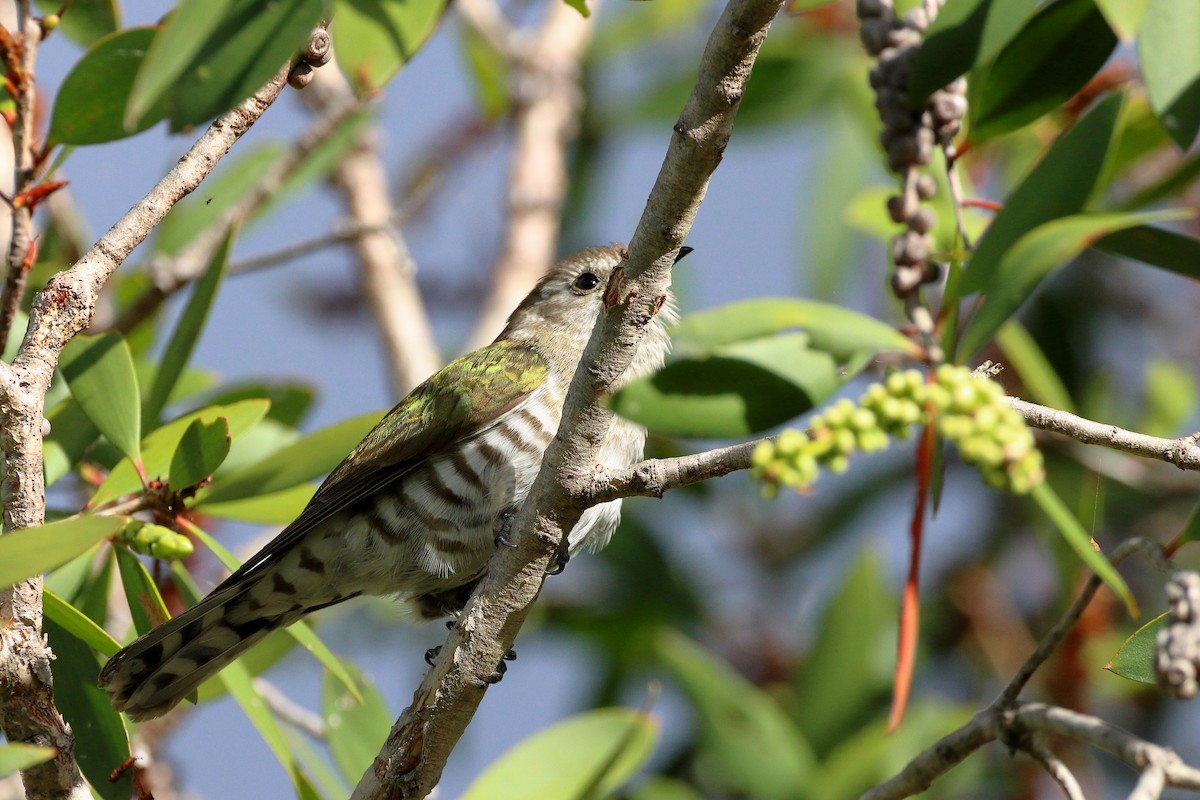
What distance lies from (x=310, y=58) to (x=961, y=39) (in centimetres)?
119

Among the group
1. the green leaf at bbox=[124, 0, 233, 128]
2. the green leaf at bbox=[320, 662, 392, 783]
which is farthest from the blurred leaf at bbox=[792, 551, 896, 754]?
the green leaf at bbox=[124, 0, 233, 128]

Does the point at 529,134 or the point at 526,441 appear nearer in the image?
the point at 526,441

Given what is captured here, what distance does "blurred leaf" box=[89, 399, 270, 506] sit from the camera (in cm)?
256

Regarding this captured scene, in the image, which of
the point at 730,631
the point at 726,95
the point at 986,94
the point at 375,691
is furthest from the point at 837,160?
the point at 726,95

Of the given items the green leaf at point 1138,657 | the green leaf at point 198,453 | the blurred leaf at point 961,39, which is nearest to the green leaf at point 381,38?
the green leaf at point 198,453

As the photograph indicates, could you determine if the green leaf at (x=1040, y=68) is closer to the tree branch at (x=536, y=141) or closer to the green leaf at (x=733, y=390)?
the green leaf at (x=733, y=390)

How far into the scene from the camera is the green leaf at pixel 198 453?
2.43 m

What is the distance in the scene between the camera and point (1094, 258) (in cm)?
551

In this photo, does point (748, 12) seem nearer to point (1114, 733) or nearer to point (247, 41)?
point (247, 41)

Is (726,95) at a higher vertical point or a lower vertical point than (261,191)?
lower

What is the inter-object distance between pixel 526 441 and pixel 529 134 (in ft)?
8.51

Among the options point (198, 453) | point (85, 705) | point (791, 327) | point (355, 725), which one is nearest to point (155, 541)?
point (198, 453)

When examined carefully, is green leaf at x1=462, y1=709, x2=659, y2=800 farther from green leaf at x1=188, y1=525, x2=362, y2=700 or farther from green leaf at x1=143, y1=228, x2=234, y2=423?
green leaf at x1=143, y1=228, x2=234, y2=423

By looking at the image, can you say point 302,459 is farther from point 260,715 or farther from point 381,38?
point 381,38
